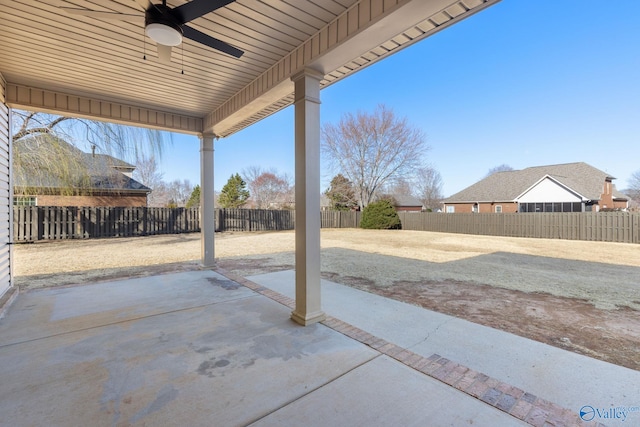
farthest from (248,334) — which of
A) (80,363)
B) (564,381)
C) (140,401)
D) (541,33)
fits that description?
(541,33)

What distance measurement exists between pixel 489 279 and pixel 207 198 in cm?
598

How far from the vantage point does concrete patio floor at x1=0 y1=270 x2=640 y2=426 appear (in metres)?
1.65

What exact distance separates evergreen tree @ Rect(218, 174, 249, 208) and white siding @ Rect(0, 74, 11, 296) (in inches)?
887

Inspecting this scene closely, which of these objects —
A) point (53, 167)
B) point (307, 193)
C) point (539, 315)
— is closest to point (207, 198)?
point (307, 193)

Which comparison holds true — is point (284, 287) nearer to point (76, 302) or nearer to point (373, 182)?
point (76, 302)

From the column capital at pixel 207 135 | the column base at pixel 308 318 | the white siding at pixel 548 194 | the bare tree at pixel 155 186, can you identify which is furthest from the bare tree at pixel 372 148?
the column base at pixel 308 318

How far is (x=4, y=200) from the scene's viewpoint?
3791 mm

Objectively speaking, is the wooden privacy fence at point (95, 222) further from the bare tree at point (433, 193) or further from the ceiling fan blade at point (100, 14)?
the bare tree at point (433, 193)

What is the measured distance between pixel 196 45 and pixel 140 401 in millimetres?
3129

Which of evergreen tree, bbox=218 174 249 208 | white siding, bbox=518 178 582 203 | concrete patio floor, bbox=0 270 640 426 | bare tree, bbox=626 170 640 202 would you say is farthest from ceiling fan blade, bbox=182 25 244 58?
bare tree, bbox=626 170 640 202

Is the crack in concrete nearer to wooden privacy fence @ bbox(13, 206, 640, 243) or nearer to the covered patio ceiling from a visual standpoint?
the covered patio ceiling

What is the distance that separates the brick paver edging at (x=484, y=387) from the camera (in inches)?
64.0

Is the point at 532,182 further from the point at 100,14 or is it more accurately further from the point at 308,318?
the point at 100,14

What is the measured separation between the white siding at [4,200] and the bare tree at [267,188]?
2792 cm
